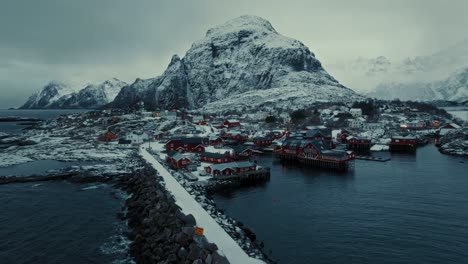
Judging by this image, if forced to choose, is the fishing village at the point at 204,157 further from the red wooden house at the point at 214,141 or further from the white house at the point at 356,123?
the white house at the point at 356,123

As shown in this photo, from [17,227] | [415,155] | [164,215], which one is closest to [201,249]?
[164,215]

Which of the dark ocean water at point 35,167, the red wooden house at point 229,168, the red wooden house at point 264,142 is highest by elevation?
the red wooden house at point 264,142

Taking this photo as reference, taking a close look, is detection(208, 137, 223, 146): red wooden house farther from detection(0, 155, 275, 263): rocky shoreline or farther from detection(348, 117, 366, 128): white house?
detection(348, 117, 366, 128): white house

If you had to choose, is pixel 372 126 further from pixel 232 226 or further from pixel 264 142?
pixel 232 226

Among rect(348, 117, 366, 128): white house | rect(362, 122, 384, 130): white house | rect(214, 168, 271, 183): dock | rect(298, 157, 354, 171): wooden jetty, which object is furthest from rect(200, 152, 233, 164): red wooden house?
rect(348, 117, 366, 128): white house

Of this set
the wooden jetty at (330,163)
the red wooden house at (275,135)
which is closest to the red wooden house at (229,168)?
the wooden jetty at (330,163)

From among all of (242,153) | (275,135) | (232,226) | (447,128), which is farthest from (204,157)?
(447,128)
